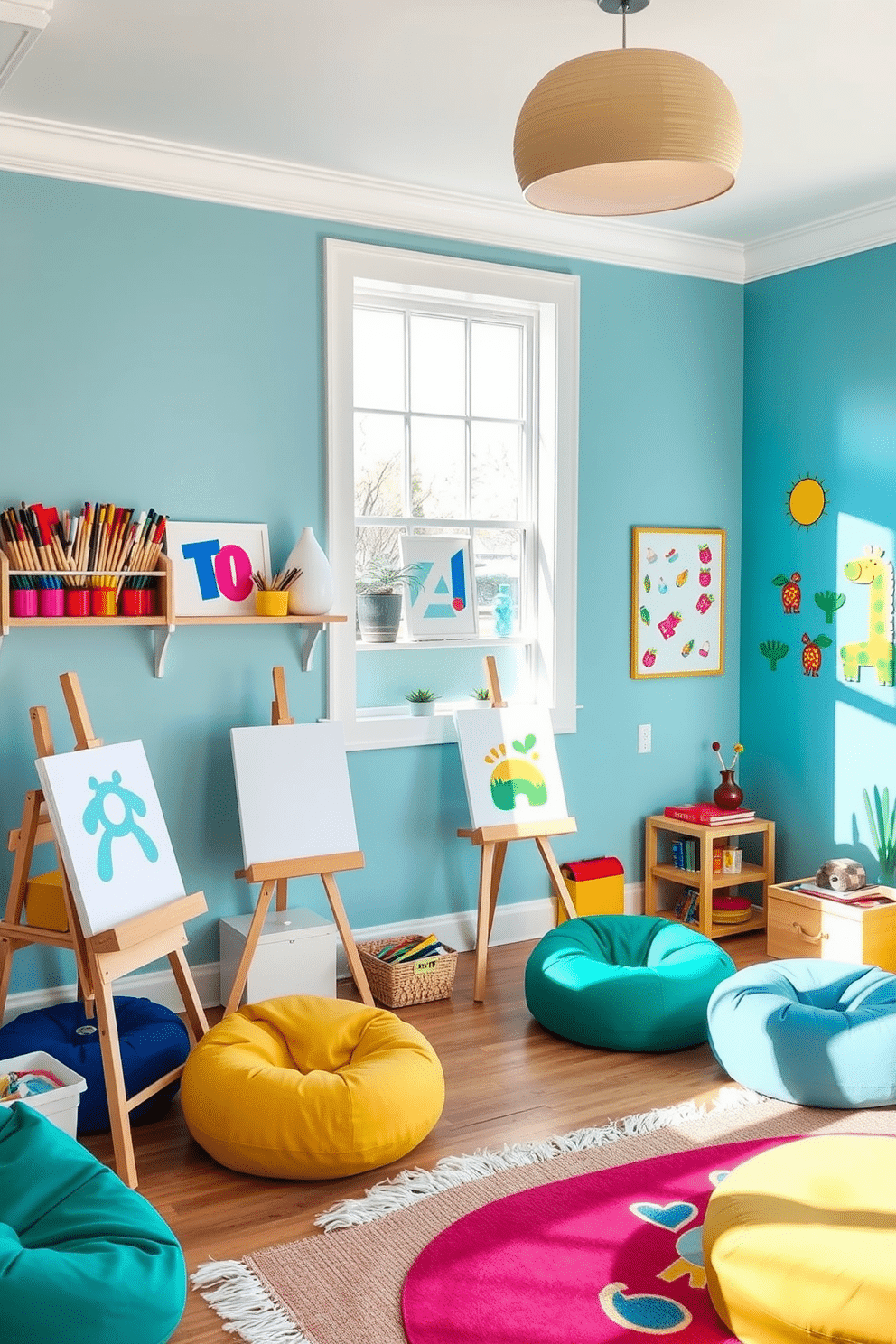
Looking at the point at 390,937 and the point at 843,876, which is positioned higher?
the point at 843,876

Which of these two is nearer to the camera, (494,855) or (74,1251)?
(74,1251)

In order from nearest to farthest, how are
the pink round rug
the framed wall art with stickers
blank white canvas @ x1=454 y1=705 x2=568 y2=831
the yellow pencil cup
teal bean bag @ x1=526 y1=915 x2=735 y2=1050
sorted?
the pink round rug → teal bean bag @ x1=526 y1=915 x2=735 y2=1050 → the yellow pencil cup → blank white canvas @ x1=454 y1=705 x2=568 y2=831 → the framed wall art with stickers

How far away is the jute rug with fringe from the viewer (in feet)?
7.45

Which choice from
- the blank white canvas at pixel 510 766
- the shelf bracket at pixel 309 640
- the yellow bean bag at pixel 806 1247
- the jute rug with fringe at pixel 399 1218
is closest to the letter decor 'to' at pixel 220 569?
the shelf bracket at pixel 309 640

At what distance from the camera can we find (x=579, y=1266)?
2.42 metres

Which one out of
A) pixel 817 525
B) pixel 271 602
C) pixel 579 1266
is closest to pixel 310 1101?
pixel 579 1266

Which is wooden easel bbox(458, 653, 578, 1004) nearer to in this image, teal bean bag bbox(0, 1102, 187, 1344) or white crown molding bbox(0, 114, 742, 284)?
white crown molding bbox(0, 114, 742, 284)

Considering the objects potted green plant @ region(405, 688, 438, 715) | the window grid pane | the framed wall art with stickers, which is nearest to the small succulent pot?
potted green plant @ region(405, 688, 438, 715)

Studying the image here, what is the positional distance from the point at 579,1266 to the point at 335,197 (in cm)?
327

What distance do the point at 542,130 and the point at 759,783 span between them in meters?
3.27

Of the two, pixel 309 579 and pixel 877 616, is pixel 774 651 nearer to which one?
pixel 877 616

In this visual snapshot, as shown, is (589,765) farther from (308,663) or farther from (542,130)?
(542,130)

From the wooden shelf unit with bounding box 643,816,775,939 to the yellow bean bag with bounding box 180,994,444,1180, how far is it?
189cm

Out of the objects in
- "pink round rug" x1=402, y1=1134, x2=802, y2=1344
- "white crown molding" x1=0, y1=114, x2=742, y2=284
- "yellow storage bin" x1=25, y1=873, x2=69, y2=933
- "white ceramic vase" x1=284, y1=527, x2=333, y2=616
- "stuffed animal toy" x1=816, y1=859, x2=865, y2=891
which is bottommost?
"pink round rug" x1=402, y1=1134, x2=802, y2=1344
